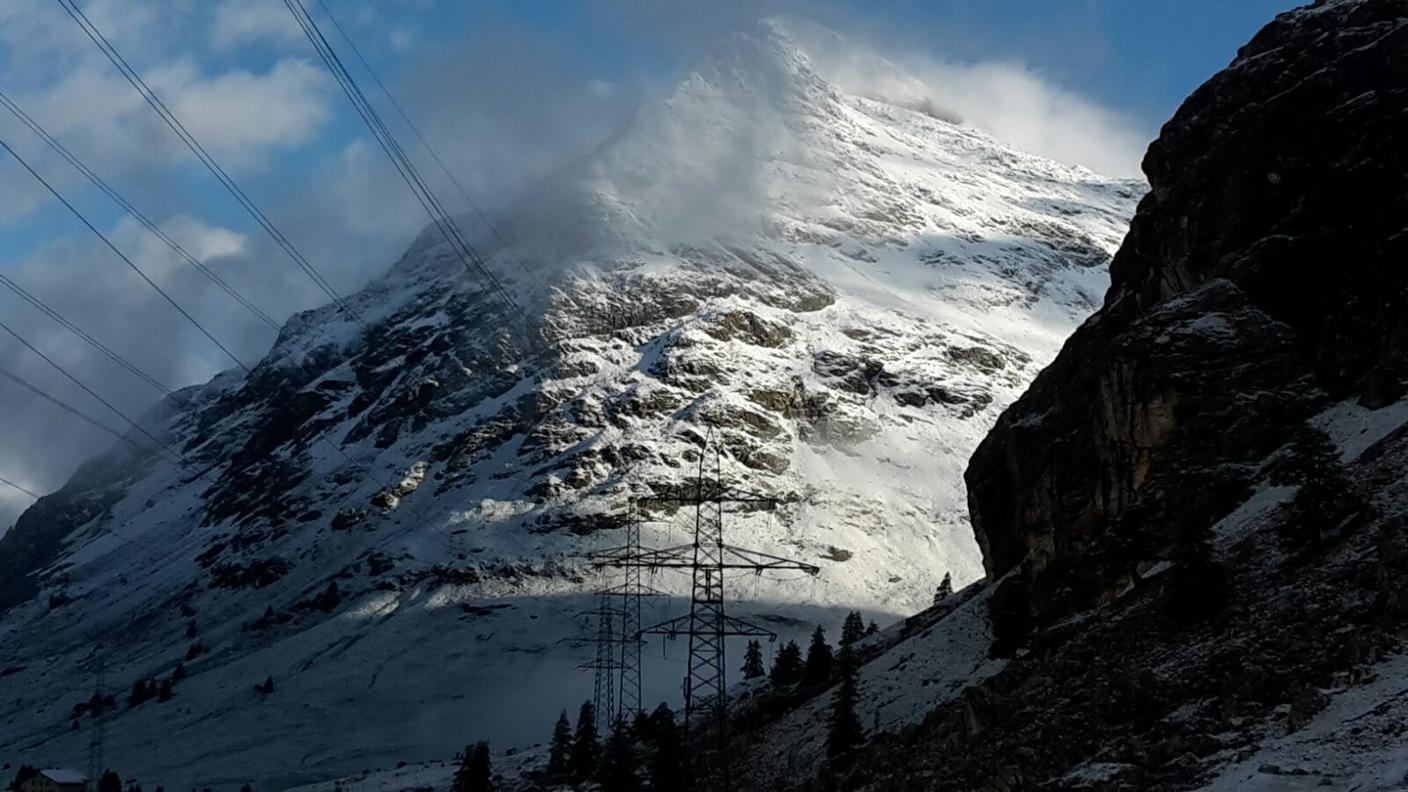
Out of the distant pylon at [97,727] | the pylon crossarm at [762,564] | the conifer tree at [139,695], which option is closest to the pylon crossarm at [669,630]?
the pylon crossarm at [762,564]

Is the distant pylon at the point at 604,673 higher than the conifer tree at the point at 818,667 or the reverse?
higher

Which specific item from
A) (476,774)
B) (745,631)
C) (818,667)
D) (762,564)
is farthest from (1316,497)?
(745,631)

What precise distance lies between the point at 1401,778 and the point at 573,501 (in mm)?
178463

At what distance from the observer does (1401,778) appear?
24.0 metres

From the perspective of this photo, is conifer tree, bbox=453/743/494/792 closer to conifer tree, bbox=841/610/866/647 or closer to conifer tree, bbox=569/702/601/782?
conifer tree, bbox=569/702/601/782

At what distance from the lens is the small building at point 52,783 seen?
113750mm

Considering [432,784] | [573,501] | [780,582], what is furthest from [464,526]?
[432,784]

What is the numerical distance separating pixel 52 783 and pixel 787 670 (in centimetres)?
7038

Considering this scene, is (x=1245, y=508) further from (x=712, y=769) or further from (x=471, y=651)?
(x=471, y=651)

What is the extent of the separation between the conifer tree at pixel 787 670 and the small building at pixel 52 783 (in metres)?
67.5

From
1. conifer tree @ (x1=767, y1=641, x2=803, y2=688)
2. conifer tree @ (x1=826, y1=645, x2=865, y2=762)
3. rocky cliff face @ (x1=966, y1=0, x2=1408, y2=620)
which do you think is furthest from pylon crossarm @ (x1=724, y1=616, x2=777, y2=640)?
rocky cliff face @ (x1=966, y1=0, x2=1408, y2=620)

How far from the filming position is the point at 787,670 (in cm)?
8769

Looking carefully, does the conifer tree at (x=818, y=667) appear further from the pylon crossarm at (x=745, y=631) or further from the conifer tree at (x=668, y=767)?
the conifer tree at (x=668, y=767)

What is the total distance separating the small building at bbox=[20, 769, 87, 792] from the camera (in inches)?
4478
